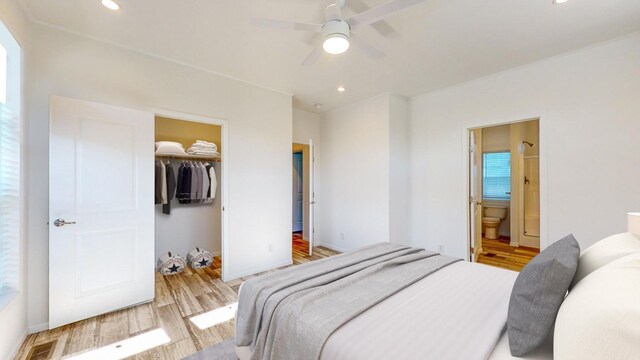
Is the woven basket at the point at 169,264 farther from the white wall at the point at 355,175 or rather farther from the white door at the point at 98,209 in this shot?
the white wall at the point at 355,175

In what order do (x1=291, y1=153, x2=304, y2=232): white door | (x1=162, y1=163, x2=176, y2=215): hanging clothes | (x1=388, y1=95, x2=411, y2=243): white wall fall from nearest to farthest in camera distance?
(x1=162, y1=163, x2=176, y2=215): hanging clothes
(x1=388, y1=95, x2=411, y2=243): white wall
(x1=291, y1=153, x2=304, y2=232): white door

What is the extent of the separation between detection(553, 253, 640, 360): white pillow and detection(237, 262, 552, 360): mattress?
0.81ft

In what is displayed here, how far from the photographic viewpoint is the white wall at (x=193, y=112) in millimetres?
2219

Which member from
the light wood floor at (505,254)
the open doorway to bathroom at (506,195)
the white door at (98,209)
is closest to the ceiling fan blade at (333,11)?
the white door at (98,209)

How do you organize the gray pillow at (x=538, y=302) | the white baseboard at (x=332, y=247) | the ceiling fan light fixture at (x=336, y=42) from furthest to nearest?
the white baseboard at (x=332, y=247) → the ceiling fan light fixture at (x=336, y=42) → the gray pillow at (x=538, y=302)

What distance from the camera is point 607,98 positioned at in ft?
8.41

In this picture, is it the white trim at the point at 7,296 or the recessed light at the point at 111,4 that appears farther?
the recessed light at the point at 111,4

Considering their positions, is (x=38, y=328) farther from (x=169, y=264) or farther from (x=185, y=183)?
(x=185, y=183)

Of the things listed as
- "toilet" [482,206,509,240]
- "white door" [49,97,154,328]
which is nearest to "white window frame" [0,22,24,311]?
"white door" [49,97,154,328]

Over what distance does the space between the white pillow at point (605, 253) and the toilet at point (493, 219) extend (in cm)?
444

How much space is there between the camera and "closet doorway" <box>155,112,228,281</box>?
3785mm

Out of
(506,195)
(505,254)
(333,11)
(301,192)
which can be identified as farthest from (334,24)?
(506,195)

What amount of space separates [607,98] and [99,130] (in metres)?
4.98

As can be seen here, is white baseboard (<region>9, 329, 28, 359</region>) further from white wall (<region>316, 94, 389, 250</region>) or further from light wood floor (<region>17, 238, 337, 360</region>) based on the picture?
white wall (<region>316, 94, 389, 250</region>)
